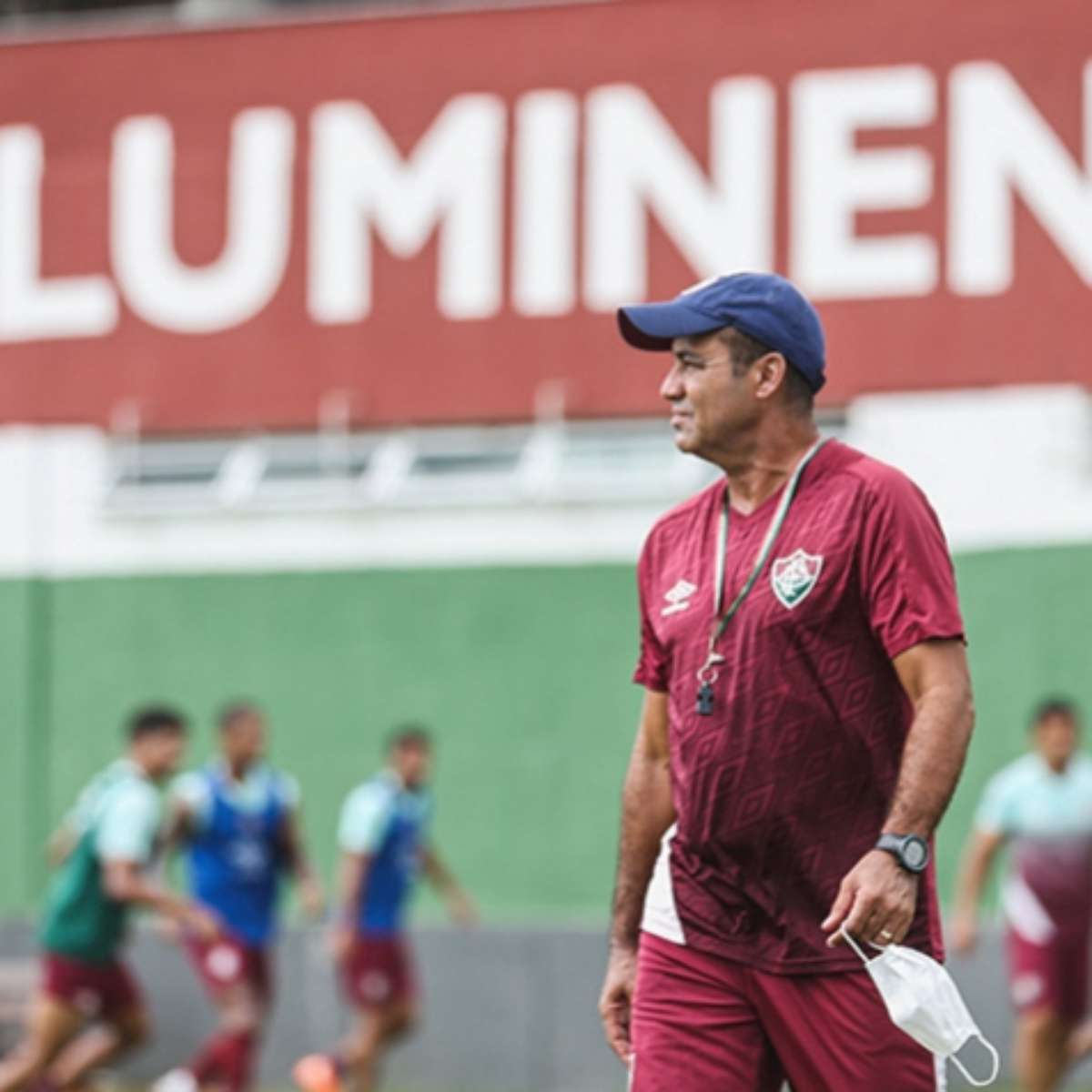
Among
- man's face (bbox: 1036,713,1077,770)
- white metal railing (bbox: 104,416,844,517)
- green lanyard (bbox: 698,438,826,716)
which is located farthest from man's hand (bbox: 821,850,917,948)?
white metal railing (bbox: 104,416,844,517)

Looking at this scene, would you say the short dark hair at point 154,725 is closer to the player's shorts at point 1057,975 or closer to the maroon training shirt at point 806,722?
the player's shorts at point 1057,975

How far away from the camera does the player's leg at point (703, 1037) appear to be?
531 centimetres

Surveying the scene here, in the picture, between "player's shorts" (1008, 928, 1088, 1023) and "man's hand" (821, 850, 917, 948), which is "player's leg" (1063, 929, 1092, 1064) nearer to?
"player's shorts" (1008, 928, 1088, 1023)

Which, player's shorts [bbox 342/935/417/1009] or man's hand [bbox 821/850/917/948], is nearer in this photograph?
man's hand [bbox 821/850/917/948]

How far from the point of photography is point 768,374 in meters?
5.41

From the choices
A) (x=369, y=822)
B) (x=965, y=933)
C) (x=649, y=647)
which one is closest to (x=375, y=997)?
(x=369, y=822)

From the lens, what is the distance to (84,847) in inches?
485

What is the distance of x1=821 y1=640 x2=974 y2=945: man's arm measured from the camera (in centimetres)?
486

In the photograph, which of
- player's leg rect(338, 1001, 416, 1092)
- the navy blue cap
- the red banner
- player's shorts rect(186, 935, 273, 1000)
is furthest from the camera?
the red banner

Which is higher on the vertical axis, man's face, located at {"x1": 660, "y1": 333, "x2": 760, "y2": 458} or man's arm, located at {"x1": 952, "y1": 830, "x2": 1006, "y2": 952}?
man's face, located at {"x1": 660, "y1": 333, "x2": 760, "y2": 458}

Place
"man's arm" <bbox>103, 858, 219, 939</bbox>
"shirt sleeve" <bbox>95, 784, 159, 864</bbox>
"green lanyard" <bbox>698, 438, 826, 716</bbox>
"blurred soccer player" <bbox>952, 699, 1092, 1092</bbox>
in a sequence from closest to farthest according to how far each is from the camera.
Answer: "green lanyard" <bbox>698, 438, 826, 716</bbox>, "man's arm" <bbox>103, 858, 219, 939</bbox>, "shirt sleeve" <bbox>95, 784, 159, 864</bbox>, "blurred soccer player" <bbox>952, 699, 1092, 1092</bbox>

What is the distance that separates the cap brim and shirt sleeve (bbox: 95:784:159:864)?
7129 mm

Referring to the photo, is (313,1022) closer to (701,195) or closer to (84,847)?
(84,847)

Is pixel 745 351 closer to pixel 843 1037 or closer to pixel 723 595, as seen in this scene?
pixel 723 595
